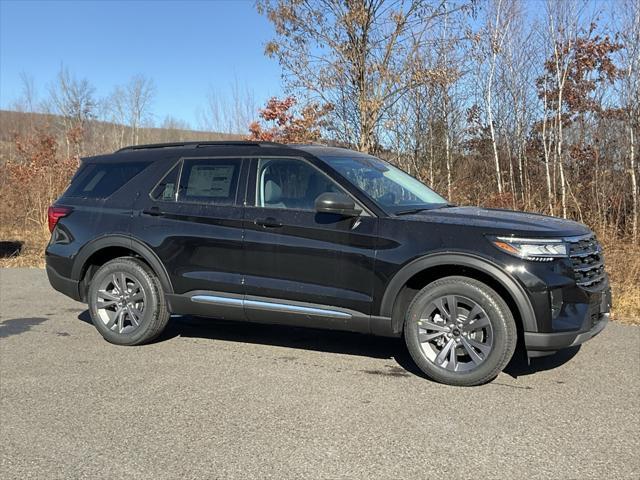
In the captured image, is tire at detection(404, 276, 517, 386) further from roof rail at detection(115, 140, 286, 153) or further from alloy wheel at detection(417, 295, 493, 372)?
roof rail at detection(115, 140, 286, 153)

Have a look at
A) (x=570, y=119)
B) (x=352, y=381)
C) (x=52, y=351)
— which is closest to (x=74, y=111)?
(x=570, y=119)

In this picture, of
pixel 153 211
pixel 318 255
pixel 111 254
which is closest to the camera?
pixel 318 255

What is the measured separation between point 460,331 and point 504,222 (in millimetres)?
899

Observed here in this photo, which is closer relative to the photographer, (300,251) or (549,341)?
(549,341)

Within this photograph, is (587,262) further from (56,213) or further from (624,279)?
(56,213)

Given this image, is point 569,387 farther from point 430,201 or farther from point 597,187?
point 597,187

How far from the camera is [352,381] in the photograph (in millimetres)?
4547

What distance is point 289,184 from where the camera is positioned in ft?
16.5

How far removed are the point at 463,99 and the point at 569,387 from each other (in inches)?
396

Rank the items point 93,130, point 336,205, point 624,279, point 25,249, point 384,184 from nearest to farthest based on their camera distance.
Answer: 1. point 336,205
2. point 384,184
3. point 624,279
4. point 25,249
5. point 93,130

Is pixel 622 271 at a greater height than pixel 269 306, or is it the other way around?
pixel 622 271

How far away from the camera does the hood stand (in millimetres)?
4203

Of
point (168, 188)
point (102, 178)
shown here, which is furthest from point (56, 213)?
point (168, 188)

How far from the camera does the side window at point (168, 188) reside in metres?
5.50
